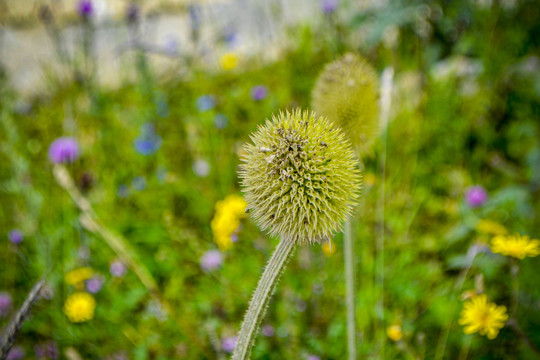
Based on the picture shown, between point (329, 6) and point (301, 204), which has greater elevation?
point (329, 6)

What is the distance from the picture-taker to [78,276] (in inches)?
70.1

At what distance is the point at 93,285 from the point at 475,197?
1.63 meters

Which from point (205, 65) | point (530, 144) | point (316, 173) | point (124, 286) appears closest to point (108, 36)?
point (205, 65)

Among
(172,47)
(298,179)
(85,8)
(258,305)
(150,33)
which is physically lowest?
(258,305)

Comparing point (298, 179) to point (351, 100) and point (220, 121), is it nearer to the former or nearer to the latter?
point (351, 100)

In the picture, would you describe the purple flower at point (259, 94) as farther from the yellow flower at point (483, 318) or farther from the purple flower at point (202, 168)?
the yellow flower at point (483, 318)

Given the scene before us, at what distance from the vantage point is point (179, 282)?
183 centimetres

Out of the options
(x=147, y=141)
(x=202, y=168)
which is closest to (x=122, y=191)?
(x=147, y=141)

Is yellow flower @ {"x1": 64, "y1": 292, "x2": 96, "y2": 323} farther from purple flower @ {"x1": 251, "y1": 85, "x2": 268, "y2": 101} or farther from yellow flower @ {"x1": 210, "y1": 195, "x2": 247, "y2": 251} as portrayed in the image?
purple flower @ {"x1": 251, "y1": 85, "x2": 268, "y2": 101}

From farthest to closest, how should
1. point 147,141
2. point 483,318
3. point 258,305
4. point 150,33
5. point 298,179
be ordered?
point 150,33
point 147,141
point 483,318
point 298,179
point 258,305

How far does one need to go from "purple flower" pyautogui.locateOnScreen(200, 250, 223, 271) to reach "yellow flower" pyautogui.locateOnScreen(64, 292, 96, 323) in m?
0.45

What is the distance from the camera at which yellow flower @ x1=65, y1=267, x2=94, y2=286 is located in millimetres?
1766

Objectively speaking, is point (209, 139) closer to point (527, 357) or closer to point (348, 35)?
point (348, 35)

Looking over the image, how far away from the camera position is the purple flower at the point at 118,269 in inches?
72.5
